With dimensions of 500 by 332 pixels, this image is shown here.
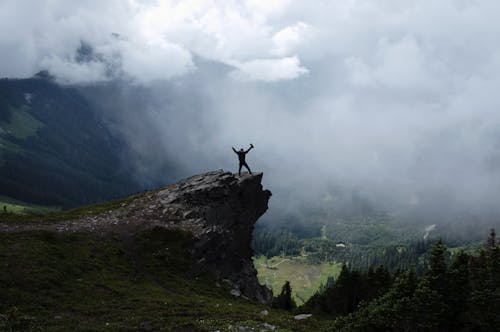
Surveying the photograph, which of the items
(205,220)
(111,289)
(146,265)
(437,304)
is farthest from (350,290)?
(111,289)

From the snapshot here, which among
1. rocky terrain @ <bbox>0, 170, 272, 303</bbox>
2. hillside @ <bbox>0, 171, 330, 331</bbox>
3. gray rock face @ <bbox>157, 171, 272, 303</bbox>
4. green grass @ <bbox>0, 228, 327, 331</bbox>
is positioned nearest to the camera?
green grass @ <bbox>0, 228, 327, 331</bbox>

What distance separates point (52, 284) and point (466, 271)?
4247 centimetres

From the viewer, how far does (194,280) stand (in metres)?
51.8

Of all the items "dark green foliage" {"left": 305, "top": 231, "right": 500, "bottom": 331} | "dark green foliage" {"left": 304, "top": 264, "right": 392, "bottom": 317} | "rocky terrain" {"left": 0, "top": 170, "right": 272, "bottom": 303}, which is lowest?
"dark green foliage" {"left": 304, "top": 264, "right": 392, "bottom": 317}

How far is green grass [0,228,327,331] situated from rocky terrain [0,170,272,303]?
3.13m

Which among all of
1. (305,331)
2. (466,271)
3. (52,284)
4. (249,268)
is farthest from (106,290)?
(466,271)

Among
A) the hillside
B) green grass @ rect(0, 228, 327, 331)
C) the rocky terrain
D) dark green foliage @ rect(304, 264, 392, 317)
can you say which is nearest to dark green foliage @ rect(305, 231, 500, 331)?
green grass @ rect(0, 228, 327, 331)

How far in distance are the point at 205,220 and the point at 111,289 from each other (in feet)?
86.1

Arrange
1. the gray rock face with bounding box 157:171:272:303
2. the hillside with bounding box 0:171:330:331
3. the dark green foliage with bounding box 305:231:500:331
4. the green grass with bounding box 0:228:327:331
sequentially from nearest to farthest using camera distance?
the green grass with bounding box 0:228:327:331
the hillside with bounding box 0:171:330:331
the dark green foliage with bounding box 305:231:500:331
the gray rock face with bounding box 157:171:272:303

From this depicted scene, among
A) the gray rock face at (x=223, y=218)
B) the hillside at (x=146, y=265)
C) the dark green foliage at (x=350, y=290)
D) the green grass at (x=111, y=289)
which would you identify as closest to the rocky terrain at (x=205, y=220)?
the gray rock face at (x=223, y=218)

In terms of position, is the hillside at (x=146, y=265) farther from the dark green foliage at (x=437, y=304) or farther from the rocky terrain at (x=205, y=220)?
the dark green foliage at (x=437, y=304)

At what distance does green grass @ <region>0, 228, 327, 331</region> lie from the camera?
32.3 metres

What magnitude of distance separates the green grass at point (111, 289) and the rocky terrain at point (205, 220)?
3128mm

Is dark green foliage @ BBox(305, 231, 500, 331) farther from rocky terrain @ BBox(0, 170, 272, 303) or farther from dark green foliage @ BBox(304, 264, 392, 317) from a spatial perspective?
dark green foliage @ BBox(304, 264, 392, 317)
